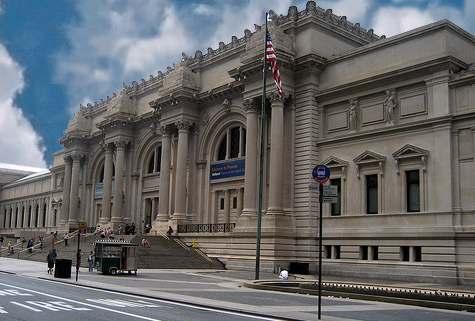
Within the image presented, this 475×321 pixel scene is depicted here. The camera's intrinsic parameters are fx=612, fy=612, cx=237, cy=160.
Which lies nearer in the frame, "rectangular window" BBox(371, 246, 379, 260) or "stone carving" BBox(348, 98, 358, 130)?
Answer: "rectangular window" BBox(371, 246, 379, 260)

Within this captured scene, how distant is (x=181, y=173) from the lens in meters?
57.0

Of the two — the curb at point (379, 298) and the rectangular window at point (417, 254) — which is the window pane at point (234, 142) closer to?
the rectangular window at point (417, 254)

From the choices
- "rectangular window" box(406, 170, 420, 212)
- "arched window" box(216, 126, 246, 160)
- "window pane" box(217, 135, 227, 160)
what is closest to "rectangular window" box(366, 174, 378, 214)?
"rectangular window" box(406, 170, 420, 212)

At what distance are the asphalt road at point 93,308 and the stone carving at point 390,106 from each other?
23289mm

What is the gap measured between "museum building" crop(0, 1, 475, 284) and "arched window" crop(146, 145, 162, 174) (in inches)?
5.3

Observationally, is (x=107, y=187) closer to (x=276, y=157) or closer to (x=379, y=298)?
(x=276, y=157)

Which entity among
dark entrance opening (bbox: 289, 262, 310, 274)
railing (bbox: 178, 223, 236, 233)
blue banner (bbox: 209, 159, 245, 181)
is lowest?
dark entrance opening (bbox: 289, 262, 310, 274)

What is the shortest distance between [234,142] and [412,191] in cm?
1995

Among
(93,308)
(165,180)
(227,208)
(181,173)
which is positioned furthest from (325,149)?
(93,308)

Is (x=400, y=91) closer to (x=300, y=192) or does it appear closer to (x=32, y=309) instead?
(x=300, y=192)

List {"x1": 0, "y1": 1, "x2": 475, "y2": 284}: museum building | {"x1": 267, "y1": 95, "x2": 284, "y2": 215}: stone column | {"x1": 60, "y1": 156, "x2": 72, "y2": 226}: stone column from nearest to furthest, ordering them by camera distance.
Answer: {"x1": 0, "y1": 1, "x2": 475, "y2": 284}: museum building, {"x1": 267, "y1": 95, "x2": 284, "y2": 215}: stone column, {"x1": 60, "y1": 156, "x2": 72, "y2": 226}: stone column

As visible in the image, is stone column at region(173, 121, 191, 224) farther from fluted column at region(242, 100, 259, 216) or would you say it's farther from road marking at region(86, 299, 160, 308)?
road marking at region(86, 299, 160, 308)

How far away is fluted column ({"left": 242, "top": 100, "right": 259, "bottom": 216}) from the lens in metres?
47.2

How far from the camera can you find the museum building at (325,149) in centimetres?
3675
